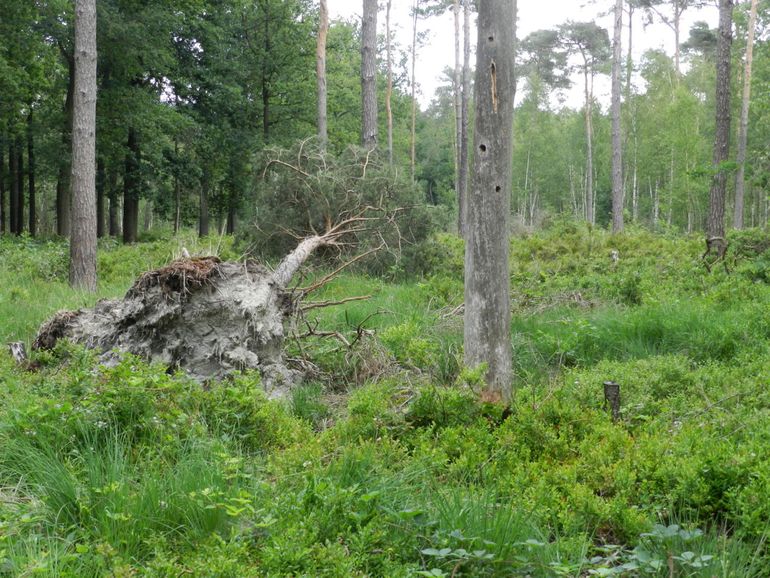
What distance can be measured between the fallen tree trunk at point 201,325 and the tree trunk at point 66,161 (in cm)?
1677

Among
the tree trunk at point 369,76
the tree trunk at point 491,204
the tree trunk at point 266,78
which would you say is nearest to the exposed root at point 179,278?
the tree trunk at point 491,204

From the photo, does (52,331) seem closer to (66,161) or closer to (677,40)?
(66,161)

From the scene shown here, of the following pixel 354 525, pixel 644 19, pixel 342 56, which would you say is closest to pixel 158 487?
pixel 354 525

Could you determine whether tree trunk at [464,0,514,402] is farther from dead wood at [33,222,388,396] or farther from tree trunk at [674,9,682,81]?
tree trunk at [674,9,682,81]

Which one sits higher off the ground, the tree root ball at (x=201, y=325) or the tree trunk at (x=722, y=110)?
the tree trunk at (x=722, y=110)

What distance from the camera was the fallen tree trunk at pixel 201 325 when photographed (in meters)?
5.92

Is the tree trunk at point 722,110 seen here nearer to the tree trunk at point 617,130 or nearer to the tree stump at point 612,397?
the tree trunk at point 617,130

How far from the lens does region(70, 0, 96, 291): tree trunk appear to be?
11477 mm

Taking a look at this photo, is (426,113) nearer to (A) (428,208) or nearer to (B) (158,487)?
(A) (428,208)

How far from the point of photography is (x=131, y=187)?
2544 cm

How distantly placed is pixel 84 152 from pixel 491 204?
928 cm

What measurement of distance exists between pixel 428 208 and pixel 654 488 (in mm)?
10208

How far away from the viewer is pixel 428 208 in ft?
44.0

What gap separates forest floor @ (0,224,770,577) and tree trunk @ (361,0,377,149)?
10.7 meters
